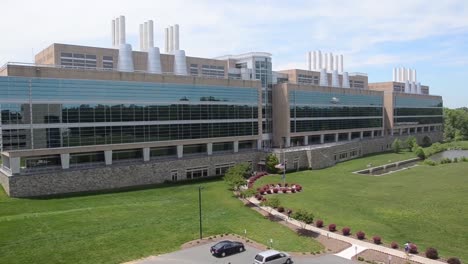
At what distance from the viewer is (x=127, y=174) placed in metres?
54.2

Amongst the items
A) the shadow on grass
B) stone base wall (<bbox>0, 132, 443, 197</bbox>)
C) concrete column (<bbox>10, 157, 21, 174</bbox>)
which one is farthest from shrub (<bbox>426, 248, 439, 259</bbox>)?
concrete column (<bbox>10, 157, 21, 174</bbox>)

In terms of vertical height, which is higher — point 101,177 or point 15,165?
point 15,165

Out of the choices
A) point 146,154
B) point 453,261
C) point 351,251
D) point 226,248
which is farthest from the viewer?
point 146,154

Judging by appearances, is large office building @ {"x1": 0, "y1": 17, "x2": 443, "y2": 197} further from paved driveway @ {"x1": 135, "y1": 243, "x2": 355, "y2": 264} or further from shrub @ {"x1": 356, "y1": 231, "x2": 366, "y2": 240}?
shrub @ {"x1": 356, "y1": 231, "x2": 366, "y2": 240}

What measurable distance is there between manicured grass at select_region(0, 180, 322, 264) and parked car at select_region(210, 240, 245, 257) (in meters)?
3.10

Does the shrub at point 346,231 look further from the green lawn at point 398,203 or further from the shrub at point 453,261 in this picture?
the shrub at point 453,261

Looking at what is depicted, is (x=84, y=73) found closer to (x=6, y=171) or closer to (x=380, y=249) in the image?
(x=6, y=171)

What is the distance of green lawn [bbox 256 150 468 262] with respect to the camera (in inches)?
1389

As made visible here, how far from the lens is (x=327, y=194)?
167 ft

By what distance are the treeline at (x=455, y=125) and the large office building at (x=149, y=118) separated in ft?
173

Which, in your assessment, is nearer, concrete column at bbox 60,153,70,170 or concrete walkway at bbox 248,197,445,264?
concrete walkway at bbox 248,197,445,264

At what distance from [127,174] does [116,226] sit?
18.1m

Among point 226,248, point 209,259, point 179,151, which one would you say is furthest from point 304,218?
point 179,151

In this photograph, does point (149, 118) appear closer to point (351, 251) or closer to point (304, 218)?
point (304, 218)
